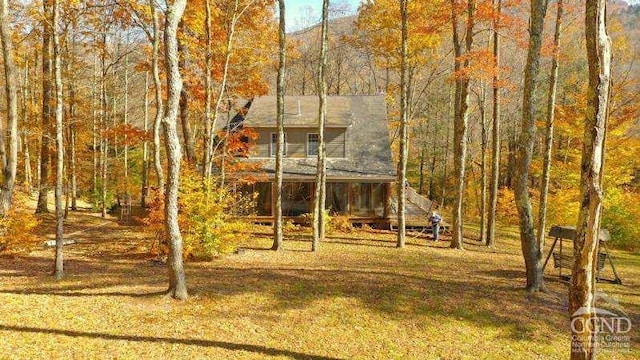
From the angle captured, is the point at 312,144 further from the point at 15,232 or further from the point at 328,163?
the point at 15,232

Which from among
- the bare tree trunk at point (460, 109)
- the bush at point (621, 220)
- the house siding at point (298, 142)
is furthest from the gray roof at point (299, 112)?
the bush at point (621, 220)

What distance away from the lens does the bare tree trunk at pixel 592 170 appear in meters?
4.85

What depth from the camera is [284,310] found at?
881 cm

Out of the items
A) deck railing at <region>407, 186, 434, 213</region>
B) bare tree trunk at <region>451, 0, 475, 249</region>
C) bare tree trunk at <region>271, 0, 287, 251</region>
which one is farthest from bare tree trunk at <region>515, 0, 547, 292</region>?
deck railing at <region>407, 186, 434, 213</region>

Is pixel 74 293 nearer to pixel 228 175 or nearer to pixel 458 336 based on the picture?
pixel 458 336

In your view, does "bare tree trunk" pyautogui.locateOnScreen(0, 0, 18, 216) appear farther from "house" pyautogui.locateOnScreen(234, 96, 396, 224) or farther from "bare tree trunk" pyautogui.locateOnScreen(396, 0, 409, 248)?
"bare tree trunk" pyautogui.locateOnScreen(396, 0, 409, 248)

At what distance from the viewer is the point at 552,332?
8234 millimetres

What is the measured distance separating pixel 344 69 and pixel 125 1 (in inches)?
1129

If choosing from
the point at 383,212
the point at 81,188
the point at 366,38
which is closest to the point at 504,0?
the point at 366,38

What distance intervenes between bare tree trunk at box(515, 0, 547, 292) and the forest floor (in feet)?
4.05

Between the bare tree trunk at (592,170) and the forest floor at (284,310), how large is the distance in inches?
104

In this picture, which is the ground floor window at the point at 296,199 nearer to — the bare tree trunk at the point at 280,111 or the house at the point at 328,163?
the house at the point at 328,163

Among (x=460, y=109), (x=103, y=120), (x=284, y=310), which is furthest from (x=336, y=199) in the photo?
(x=284, y=310)

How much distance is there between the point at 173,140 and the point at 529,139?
833 cm
